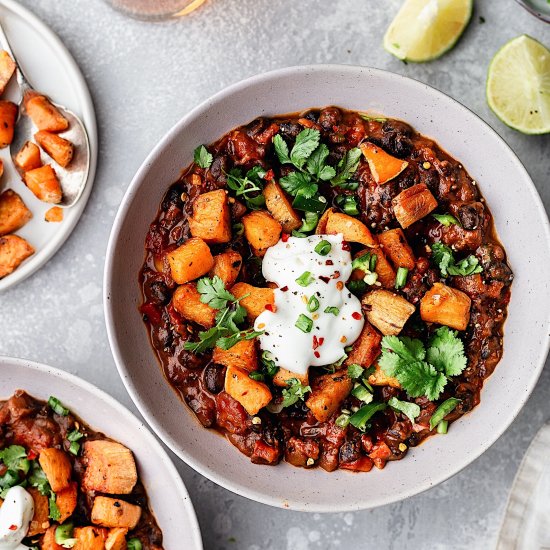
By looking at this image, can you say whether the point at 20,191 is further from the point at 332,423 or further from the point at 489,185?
the point at 489,185

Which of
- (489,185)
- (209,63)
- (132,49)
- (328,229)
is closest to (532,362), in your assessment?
(489,185)

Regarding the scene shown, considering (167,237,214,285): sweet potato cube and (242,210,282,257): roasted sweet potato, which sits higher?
(242,210,282,257): roasted sweet potato

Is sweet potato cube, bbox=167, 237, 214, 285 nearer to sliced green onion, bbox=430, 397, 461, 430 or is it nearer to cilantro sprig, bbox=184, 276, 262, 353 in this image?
cilantro sprig, bbox=184, 276, 262, 353

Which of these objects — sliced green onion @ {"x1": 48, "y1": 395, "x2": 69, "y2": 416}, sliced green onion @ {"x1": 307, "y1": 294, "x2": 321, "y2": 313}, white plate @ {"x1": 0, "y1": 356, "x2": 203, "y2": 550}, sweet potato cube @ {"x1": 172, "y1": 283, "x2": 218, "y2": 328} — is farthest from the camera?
sliced green onion @ {"x1": 48, "y1": 395, "x2": 69, "y2": 416}

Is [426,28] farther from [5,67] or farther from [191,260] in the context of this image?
[5,67]

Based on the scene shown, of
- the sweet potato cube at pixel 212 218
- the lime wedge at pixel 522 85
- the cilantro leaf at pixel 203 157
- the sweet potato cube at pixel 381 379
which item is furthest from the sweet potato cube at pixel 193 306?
the lime wedge at pixel 522 85

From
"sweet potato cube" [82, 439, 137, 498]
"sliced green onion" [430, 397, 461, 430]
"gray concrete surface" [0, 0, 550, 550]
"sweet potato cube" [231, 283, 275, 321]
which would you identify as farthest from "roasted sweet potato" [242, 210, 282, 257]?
"sweet potato cube" [82, 439, 137, 498]

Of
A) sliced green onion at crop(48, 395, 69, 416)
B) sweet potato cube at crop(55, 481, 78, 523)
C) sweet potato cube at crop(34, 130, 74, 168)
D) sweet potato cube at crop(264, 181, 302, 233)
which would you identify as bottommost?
sweet potato cube at crop(55, 481, 78, 523)

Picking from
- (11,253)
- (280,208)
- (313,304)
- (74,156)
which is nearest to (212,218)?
(280,208)

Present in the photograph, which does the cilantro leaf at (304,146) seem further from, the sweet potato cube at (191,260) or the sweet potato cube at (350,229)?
the sweet potato cube at (191,260)
